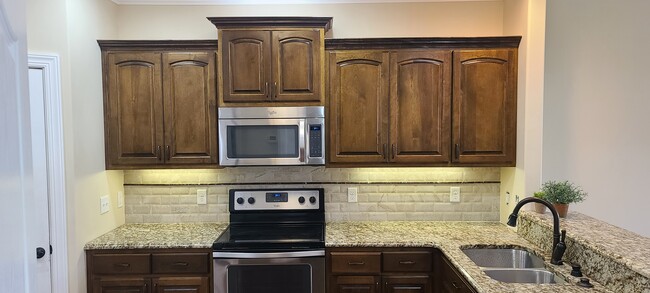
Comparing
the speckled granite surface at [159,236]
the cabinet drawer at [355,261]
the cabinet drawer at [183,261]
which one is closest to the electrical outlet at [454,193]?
the cabinet drawer at [355,261]

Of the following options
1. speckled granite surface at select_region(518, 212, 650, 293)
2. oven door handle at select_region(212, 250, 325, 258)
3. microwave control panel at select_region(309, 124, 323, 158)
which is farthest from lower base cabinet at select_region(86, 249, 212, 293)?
speckled granite surface at select_region(518, 212, 650, 293)

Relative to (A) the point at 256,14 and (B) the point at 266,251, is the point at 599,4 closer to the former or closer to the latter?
(A) the point at 256,14

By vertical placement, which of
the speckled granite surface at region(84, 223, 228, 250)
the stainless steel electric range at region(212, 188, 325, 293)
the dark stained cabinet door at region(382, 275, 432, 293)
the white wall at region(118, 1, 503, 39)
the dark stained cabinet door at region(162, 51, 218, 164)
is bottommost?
the dark stained cabinet door at region(382, 275, 432, 293)

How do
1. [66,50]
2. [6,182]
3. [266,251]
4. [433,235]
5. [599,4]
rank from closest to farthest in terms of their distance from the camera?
[6,182] → [66,50] → [266,251] → [433,235] → [599,4]

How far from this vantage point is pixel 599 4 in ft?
10.0

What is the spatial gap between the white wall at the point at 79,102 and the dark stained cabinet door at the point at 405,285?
83.4 inches

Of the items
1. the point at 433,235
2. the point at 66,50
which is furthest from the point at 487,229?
the point at 66,50

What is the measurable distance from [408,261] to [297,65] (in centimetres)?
162

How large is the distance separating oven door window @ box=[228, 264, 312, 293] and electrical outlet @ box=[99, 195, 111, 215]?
1.11 m

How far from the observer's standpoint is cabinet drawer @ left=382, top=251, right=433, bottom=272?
2.65 metres

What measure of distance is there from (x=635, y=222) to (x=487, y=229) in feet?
4.57

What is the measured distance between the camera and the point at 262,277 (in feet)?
8.64

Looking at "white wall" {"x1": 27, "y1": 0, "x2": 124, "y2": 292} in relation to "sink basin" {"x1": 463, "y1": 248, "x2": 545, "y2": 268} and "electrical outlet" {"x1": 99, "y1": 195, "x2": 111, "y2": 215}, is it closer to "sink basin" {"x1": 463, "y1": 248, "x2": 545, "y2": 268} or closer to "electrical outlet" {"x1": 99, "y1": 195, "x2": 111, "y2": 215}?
"electrical outlet" {"x1": 99, "y1": 195, "x2": 111, "y2": 215}

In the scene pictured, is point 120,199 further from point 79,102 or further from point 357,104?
point 357,104
